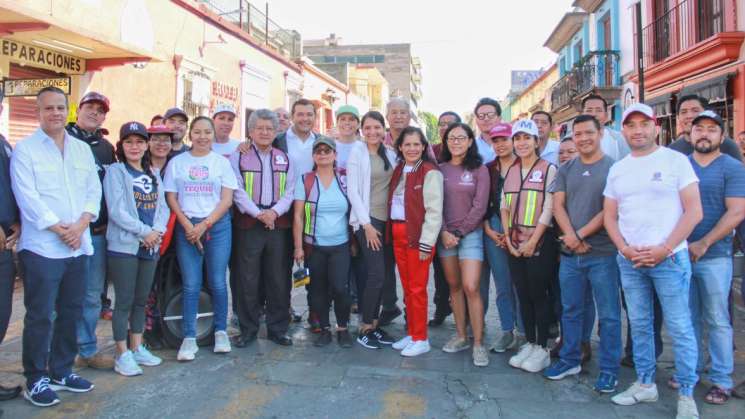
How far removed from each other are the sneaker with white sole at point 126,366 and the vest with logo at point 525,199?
9.61ft

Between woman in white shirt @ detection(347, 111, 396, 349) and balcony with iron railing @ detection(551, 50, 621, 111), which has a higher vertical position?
balcony with iron railing @ detection(551, 50, 621, 111)

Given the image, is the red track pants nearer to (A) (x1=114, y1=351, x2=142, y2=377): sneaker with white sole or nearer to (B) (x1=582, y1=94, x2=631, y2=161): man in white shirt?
(B) (x1=582, y1=94, x2=631, y2=161): man in white shirt

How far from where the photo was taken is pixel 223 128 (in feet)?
16.7

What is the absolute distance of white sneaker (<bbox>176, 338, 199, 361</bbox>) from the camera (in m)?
4.36

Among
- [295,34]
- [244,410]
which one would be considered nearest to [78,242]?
[244,410]

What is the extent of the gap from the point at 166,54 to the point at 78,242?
8160 mm

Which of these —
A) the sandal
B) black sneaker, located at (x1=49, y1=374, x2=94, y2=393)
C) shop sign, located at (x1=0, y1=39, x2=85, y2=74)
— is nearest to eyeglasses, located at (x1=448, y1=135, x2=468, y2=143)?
the sandal

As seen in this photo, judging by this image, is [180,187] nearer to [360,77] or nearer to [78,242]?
[78,242]

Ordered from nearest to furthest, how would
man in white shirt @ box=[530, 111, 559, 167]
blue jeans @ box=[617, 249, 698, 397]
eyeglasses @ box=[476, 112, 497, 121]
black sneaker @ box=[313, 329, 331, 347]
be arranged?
blue jeans @ box=[617, 249, 698, 397], black sneaker @ box=[313, 329, 331, 347], man in white shirt @ box=[530, 111, 559, 167], eyeglasses @ box=[476, 112, 497, 121]

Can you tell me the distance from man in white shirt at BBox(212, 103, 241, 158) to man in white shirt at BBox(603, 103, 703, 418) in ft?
10.6

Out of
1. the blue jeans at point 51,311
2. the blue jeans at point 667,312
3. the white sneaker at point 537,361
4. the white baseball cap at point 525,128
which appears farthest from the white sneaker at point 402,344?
the blue jeans at point 51,311

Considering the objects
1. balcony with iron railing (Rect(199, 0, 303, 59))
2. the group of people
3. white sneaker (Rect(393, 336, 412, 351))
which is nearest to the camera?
the group of people

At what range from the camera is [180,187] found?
440cm

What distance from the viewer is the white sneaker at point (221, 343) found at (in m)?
4.55
